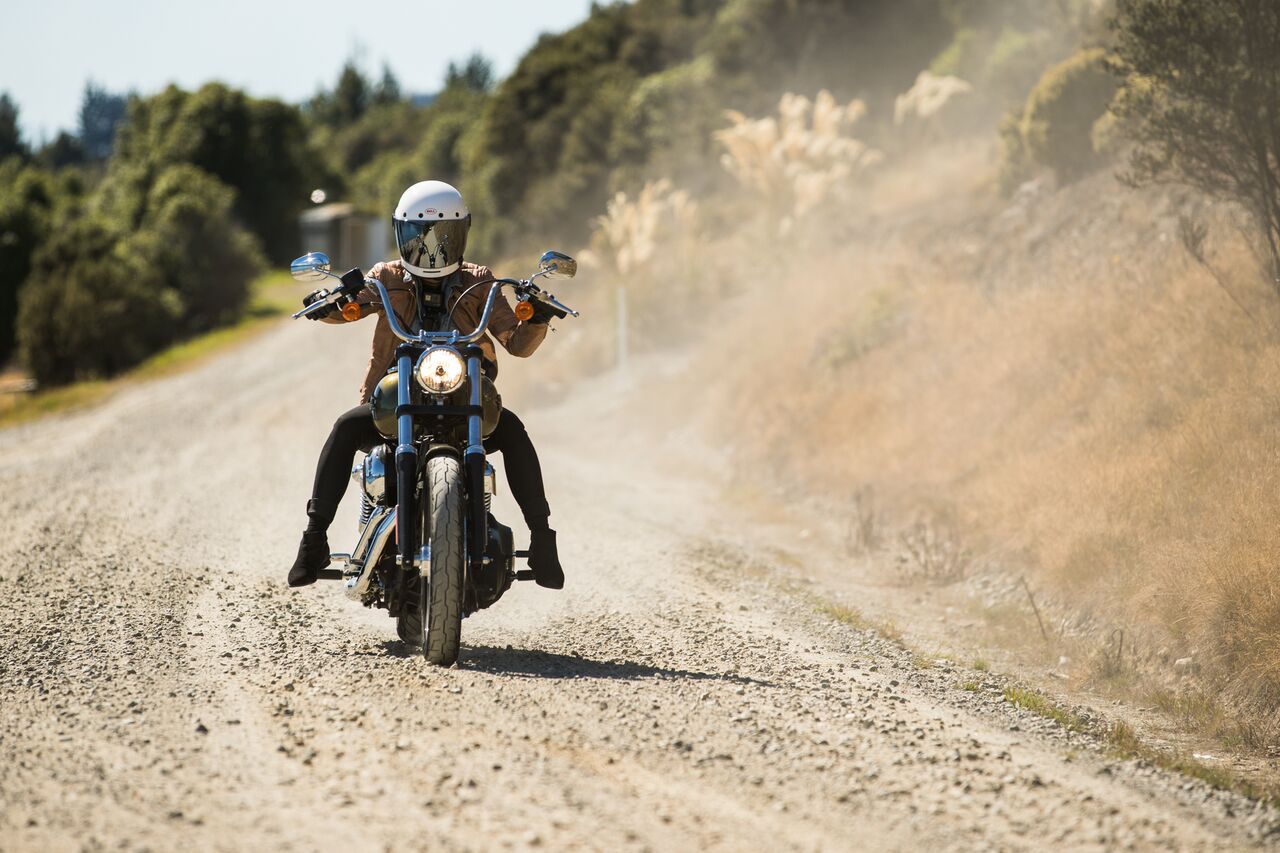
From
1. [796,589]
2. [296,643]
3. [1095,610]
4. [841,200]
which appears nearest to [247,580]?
[296,643]

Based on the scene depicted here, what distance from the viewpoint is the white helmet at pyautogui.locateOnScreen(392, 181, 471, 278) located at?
621 centimetres

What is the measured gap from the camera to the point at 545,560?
6398 millimetres

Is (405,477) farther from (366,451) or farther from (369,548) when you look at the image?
(366,451)

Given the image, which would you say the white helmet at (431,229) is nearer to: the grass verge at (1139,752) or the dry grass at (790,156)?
the grass verge at (1139,752)

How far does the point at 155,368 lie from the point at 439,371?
33449 millimetres

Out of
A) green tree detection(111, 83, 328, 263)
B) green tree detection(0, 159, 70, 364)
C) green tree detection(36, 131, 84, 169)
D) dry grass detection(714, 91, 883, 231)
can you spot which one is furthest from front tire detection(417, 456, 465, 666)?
green tree detection(36, 131, 84, 169)

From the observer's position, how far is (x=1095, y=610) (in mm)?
8148

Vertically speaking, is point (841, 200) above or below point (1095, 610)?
above

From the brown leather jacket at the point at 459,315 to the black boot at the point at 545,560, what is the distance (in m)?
0.87

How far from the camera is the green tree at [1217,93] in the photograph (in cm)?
1009

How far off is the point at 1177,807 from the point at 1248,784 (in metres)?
0.87

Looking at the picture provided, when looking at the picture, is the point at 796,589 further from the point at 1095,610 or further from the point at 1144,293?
the point at 1144,293

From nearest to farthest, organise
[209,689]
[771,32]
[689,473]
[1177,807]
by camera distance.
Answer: [1177,807], [209,689], [689,473], [771,32]

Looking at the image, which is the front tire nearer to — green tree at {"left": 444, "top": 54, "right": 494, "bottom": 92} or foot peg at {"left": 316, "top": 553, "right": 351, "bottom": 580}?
foot peg at {"left": 316, "top": 553, "right": 351, "bottom": 580}
